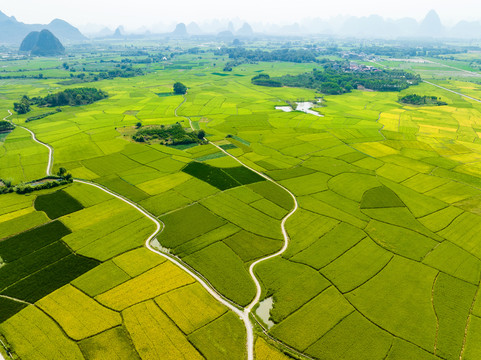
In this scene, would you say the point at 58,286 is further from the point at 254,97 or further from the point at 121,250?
the point at 254,97

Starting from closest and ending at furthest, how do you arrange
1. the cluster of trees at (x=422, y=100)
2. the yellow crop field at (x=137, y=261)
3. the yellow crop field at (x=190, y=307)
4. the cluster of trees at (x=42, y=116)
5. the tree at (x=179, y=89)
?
the yellow crop field at (x=190, y=307) < the yellow crop field at (x=137, y=261) < the cluster of trees at (x=42, y=116) < the cluster of trees at (x=422, y=100) < the tree at (x=179, y=89)

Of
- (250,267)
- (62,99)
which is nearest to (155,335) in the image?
(250,267)

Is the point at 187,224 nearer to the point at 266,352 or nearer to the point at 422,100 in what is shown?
the point at 266,352

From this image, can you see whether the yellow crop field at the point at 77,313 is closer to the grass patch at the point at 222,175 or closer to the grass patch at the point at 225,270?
the grass patch at the point at 225,270

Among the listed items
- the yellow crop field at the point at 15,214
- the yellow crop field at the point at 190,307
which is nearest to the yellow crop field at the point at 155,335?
the yellow crop field at the point at 190,307

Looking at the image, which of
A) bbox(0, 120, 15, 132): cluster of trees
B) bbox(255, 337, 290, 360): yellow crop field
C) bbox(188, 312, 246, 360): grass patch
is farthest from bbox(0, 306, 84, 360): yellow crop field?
bbox(0, 120, 15, 132): cluster of trees

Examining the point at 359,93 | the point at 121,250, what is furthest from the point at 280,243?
the point at 359,93

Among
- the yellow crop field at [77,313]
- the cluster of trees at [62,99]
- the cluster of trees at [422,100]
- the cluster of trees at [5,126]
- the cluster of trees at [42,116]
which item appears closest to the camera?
the yellow crop field at [77,313]
